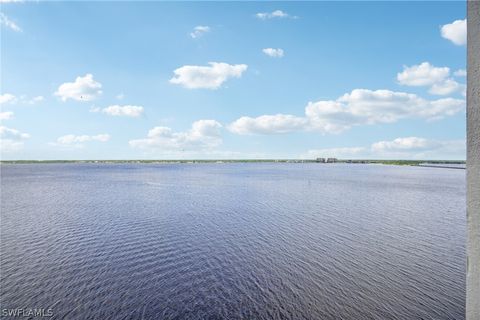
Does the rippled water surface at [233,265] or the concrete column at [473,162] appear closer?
the concrete column at [473,162]

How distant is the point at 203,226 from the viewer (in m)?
28.7

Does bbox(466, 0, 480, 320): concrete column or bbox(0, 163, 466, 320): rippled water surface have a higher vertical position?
bbox(466, 0, 480, 320): concrete column

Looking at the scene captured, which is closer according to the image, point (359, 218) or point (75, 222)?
point (75, 222)

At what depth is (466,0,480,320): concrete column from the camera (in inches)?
99.0

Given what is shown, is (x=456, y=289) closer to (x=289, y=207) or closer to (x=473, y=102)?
(x=473, y=102)

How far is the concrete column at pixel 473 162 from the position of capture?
99.0 inches

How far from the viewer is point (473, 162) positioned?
101 inches

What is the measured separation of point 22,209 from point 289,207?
39.7m

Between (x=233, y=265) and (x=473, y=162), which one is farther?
(x=233, y=265)

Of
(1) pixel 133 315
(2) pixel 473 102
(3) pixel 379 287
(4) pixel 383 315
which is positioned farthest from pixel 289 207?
(2) pixel 473 102

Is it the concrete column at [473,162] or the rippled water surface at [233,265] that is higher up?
the concrete column at [473,162]

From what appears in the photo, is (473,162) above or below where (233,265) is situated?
above

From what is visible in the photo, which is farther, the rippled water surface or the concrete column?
the rippled water surface

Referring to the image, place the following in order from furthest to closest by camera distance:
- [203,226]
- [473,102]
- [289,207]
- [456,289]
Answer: [289,207] < [203,226] < [456,289] < [473,102]
